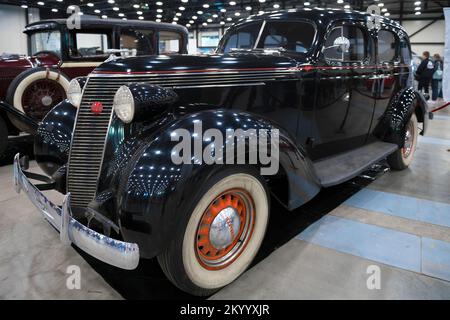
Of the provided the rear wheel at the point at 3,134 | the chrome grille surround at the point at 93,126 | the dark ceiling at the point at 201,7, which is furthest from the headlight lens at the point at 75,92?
the dark ceiling at the point at 201,7

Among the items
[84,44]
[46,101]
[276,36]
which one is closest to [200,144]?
[276,36]

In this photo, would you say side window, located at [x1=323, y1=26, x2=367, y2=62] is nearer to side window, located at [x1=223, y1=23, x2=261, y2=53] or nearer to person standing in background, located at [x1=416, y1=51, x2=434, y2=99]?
side window, located at [x1=223, y1=23, x2=261, y2=53]

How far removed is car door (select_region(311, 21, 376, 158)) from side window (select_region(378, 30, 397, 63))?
0.78ft

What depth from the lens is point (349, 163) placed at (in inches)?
133

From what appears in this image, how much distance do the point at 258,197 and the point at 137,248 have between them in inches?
33.1

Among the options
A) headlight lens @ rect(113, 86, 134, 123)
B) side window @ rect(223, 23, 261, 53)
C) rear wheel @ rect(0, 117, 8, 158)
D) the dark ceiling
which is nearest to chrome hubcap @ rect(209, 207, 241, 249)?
headlight lens @ rect(113, 86, 134, 123)

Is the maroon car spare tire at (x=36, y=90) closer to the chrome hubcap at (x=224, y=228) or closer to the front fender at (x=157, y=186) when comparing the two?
the front fender at (x=157, y=186)

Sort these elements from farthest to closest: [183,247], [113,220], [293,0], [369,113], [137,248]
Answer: [293,0] → [369,113] → [113,220] → [183,247] → [137,248]

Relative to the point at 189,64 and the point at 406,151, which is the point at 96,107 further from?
the point at 406,151

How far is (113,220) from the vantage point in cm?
201

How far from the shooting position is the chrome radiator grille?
7.32ft

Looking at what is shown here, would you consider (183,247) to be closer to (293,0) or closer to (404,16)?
(293,0)

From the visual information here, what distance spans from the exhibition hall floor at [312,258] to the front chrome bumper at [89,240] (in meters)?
0.42

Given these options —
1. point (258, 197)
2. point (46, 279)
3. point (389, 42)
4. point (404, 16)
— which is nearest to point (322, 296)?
point (258, 197)
